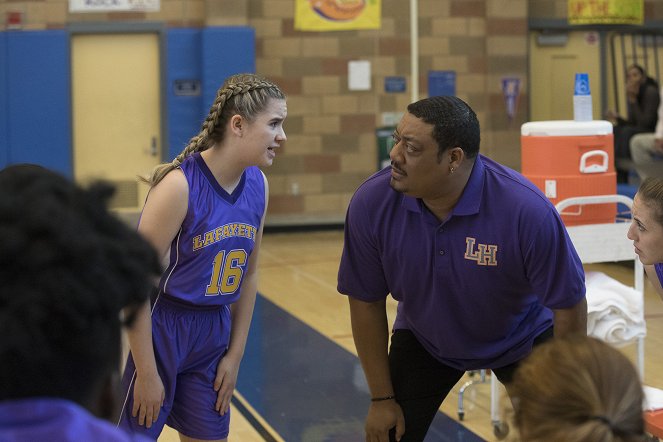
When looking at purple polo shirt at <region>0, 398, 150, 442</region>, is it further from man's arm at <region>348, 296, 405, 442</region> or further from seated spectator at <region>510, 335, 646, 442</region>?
man's arm at <region>348, 296, 405, 442</region>

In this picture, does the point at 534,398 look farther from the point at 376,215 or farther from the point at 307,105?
the point at 307,105

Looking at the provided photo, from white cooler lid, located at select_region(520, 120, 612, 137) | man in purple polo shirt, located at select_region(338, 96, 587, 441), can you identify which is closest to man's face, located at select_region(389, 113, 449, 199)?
man in purple polo shirt, located at select_region(338, 96, 587, 441)

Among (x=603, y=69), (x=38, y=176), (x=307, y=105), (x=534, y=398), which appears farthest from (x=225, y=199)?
(x=603, y=69)

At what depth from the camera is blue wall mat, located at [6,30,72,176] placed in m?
10.8

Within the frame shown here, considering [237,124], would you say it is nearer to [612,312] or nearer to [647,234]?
[647,234]

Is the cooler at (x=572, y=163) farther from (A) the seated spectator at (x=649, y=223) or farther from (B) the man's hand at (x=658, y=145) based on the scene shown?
(B) the man's hand at (x=658, y=145)

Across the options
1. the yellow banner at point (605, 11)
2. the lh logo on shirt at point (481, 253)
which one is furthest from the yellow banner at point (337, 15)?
the lh logo on shirt at point (481, 253)

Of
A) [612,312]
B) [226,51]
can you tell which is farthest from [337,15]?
[612,312]

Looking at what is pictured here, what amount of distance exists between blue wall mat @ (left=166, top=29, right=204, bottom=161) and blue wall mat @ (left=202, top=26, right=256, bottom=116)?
0.62 ft

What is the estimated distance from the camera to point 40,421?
98 cm

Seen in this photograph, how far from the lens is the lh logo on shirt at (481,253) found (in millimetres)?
2768

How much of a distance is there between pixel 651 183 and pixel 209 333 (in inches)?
53.5

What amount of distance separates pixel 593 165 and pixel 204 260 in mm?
2584

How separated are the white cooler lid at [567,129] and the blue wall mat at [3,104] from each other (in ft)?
23.8
